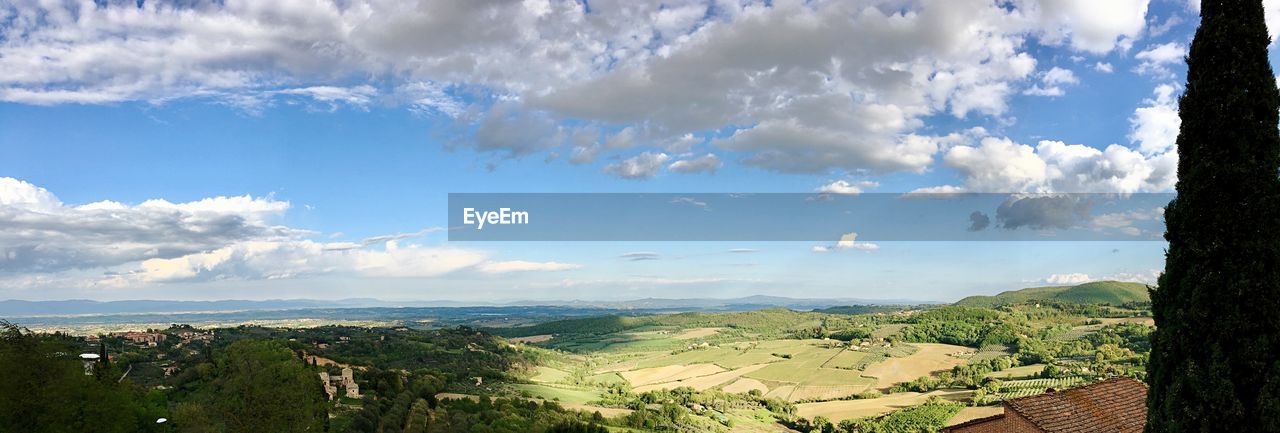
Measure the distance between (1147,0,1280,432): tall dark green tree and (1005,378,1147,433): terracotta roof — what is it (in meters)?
6.26

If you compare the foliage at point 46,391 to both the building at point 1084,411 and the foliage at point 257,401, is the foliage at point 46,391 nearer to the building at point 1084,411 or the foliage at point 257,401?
the foliage at point 257,401

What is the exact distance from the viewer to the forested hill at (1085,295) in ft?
540

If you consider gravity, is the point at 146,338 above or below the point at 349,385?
above

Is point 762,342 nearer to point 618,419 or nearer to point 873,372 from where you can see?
point 873,372

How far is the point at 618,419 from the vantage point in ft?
249

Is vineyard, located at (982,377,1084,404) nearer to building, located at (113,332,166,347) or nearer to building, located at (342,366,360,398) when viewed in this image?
building, located at (342,366,360,398)

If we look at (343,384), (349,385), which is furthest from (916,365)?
(343,384)

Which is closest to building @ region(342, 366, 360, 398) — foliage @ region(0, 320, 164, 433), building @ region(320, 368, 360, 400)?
building @ region(320, 368, 360, 400)

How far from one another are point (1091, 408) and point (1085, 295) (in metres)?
184

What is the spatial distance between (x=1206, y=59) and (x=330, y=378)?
214ft

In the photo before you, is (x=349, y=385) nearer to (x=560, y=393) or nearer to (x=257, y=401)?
(x=257, y=401)

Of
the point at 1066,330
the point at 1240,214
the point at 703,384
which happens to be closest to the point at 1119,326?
the point at 1066,330

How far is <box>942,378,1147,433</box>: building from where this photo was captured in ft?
58.9

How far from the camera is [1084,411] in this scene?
1852 cm
